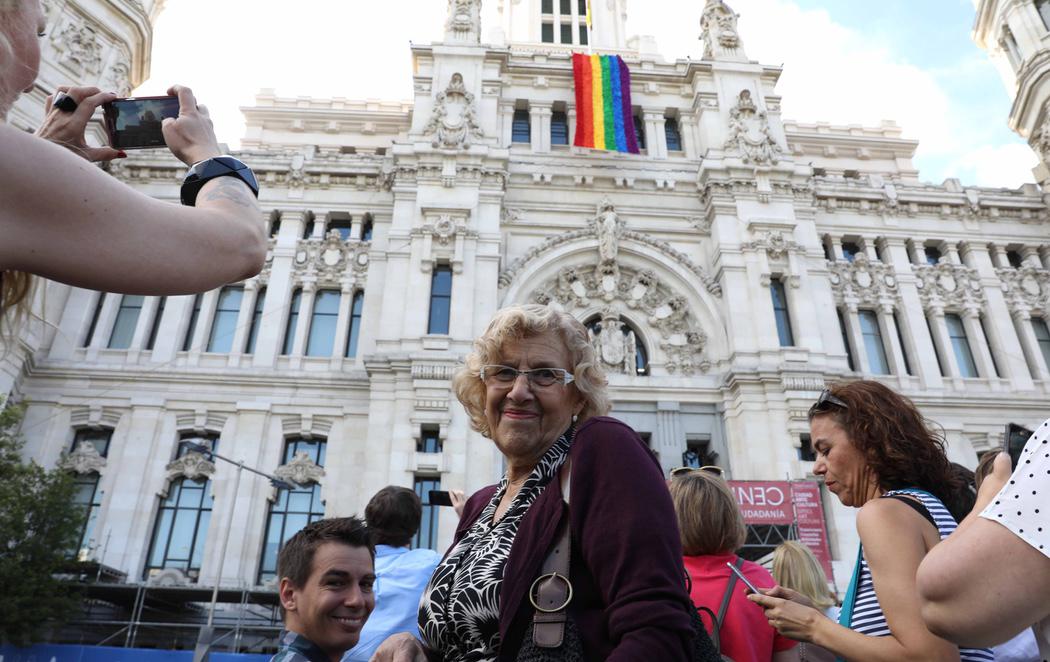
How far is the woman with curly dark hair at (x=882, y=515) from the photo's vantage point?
7.97ft

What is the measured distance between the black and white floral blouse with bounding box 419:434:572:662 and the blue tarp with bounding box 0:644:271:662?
45.8 ft

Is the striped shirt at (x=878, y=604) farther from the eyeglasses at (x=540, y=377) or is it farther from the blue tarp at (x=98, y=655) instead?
the blue tarp at (x=98, y=655)

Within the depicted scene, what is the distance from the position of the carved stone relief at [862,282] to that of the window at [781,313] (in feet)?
8.48

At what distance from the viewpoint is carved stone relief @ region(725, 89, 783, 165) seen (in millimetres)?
23203

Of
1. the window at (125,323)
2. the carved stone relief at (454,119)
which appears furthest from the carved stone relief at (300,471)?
the carved stone relief at (454,119)

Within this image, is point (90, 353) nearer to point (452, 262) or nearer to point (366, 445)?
point (366, 445)

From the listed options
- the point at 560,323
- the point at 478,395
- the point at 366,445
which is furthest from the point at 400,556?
the point at 366,445

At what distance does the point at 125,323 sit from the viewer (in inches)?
839

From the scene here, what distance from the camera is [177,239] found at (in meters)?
1.54

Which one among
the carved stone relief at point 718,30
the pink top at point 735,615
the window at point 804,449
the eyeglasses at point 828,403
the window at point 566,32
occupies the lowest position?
the pink top at point 735,615

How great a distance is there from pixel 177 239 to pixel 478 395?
5.59ft

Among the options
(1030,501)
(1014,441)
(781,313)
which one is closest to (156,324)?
(781,313)

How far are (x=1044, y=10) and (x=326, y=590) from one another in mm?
38000

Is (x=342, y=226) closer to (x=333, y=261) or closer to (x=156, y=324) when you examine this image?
(x=333, y=261)
